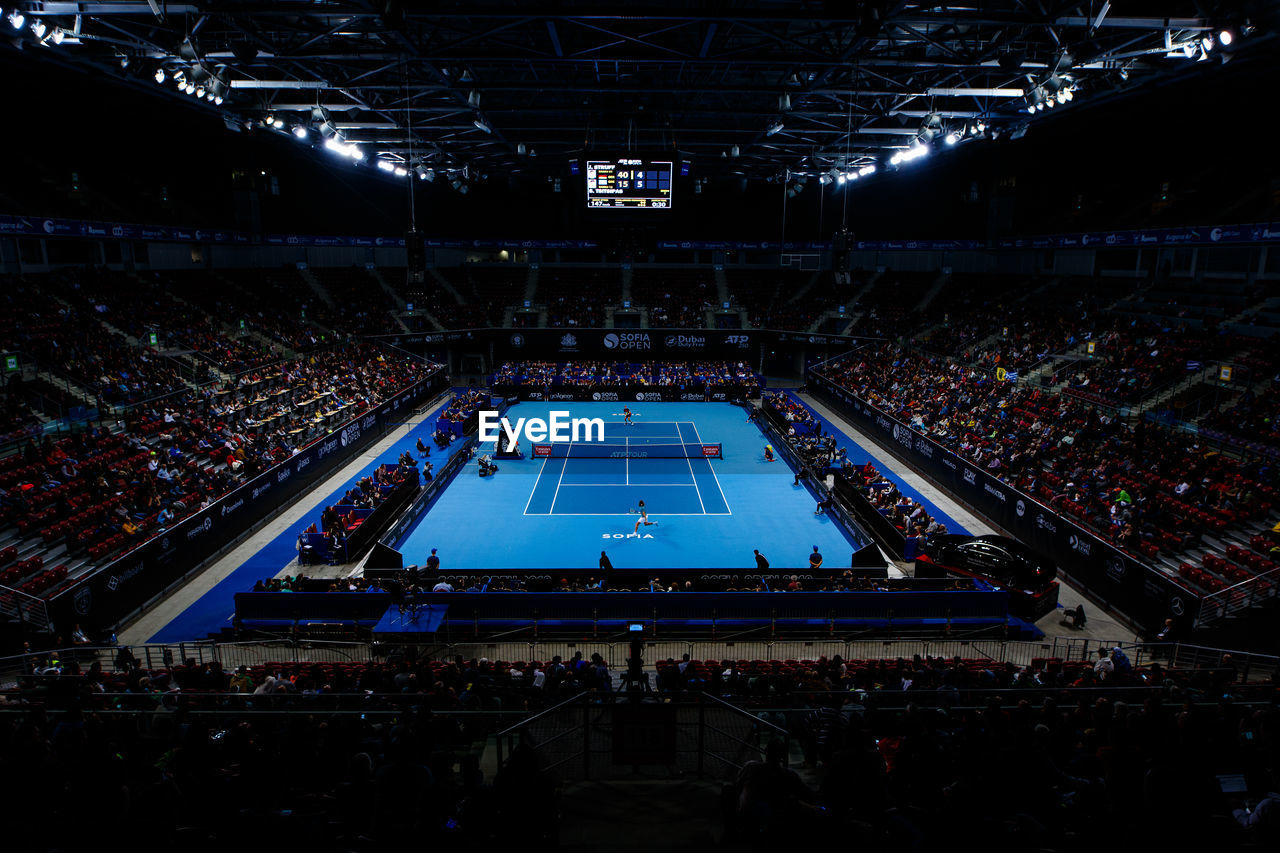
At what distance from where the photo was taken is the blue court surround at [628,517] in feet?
74.8

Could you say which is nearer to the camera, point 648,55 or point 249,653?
point 249,653

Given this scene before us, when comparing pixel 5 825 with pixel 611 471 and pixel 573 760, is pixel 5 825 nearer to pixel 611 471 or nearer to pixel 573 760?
pixel 573 760

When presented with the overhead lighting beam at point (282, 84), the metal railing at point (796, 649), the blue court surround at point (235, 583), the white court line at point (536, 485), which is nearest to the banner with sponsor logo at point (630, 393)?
the white court line at point (536, 485)

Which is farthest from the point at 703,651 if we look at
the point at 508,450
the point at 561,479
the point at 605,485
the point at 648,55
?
the point at 508,450

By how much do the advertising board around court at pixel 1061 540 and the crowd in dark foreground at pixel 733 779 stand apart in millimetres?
7276

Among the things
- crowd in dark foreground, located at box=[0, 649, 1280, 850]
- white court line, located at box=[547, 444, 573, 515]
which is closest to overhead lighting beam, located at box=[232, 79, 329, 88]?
white court line, located at box=[547, 444, 573, 515]

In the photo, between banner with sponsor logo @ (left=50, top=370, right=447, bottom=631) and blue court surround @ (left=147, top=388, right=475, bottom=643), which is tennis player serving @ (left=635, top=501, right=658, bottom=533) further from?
banner with sponsor logo @ (left=50, top=370, right=447, bottom=631)

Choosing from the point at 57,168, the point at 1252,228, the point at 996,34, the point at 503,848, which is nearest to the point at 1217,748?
the point at 503,848

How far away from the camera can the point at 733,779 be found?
7.76 meters

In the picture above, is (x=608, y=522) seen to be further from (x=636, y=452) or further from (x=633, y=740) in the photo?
(x=633, y=740)

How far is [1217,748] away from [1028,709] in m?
1.71

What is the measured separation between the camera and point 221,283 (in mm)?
42281

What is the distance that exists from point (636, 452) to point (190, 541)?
19.4m

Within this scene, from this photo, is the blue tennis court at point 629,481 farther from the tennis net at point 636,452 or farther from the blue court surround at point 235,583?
the blue court surround at point 235,583
